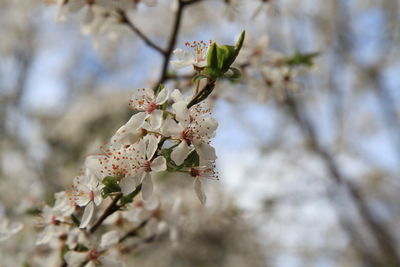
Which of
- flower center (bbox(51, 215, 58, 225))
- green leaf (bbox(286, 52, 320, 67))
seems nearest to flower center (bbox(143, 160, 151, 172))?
flower center (bbox(51, 215, 58, 225))

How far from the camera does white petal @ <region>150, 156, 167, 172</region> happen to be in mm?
653

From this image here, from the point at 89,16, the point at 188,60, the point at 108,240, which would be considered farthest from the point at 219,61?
the point at 89,16

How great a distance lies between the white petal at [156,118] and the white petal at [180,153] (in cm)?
5

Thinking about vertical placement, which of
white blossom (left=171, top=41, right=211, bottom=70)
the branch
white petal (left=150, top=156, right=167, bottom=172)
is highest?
the branch

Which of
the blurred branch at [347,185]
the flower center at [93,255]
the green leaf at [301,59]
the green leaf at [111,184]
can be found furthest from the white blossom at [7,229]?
the blurred branch at [347,185]

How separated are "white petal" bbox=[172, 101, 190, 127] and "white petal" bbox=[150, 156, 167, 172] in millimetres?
80

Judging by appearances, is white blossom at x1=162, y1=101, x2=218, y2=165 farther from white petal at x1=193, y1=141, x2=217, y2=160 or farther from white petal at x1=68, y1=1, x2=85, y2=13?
white petal at x1=68, y1=1, x2=85, y2=13

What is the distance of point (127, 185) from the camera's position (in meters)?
0.66

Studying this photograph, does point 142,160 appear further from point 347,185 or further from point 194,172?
point 347,185

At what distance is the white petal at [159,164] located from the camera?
0.65m

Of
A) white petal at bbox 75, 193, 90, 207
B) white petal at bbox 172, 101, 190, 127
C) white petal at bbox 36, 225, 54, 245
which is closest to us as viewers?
white petal at bbox 172, 101, 190, 127

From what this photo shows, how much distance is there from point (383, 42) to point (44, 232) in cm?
417

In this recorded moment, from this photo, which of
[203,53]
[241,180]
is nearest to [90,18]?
[203,53]

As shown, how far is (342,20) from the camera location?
3.99m
